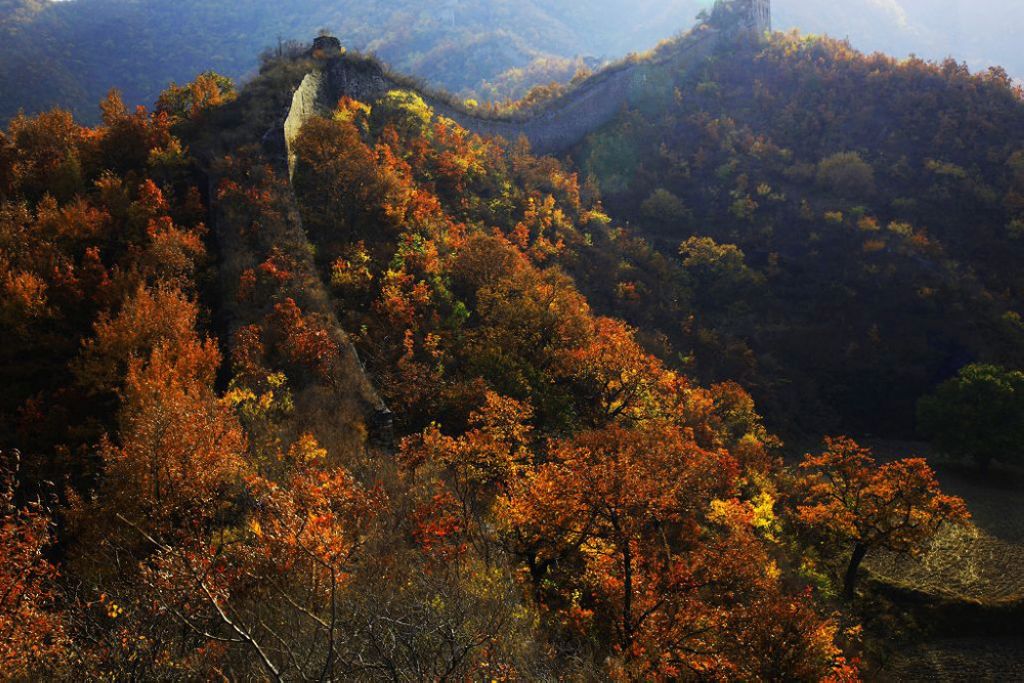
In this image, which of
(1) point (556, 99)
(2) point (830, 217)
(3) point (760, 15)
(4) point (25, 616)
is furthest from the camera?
(3) point (760, 15)

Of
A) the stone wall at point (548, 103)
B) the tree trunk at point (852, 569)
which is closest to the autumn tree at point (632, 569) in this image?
the tree trunk at point (852, 569)

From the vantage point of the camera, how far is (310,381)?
22344mm

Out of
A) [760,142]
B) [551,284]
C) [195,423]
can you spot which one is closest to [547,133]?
[760,142]

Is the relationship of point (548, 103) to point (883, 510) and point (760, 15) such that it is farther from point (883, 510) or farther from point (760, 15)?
point (883, 510)

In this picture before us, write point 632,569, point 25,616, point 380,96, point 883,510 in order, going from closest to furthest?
point 25,616
point 632,569
point 883,510
point 380,96

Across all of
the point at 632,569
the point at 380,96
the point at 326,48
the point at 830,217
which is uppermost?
the point at 326,48

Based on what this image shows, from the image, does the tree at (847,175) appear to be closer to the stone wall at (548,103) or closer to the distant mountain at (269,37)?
the stone wall at (548,103)

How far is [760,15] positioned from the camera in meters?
73.4

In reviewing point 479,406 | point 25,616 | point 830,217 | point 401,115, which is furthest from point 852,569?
point 401,115

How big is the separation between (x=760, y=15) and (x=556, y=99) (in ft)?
109

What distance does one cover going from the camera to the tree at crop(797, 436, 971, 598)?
81.3 ft

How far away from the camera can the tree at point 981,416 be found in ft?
115

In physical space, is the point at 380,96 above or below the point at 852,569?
above

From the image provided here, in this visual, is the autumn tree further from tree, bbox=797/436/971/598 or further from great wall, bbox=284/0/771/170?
great wall, bbox=284/0/771/170
